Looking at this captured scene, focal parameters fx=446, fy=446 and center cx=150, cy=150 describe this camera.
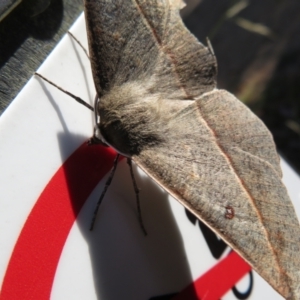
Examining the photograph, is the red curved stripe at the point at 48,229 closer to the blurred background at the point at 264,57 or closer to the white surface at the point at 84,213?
the white surface at the point at 84,213

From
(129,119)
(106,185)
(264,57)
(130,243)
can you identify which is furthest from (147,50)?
(264,57)

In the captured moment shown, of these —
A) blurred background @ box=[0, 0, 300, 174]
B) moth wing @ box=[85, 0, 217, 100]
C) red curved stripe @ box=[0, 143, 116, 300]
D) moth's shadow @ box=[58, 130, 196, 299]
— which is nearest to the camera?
red curved stripe @ box=[0, 143, 116, 300]

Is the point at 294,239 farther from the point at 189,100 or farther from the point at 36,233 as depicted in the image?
the point at 36,233

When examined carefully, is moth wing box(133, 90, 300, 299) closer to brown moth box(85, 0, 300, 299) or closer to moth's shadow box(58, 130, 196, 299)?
brown moth box(85, 0, 300, 299)

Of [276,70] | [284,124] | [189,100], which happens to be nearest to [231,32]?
[276,70]

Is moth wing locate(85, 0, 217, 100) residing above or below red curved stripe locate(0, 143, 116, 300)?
above

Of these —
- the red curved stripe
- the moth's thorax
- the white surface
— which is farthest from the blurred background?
the red curved stripe

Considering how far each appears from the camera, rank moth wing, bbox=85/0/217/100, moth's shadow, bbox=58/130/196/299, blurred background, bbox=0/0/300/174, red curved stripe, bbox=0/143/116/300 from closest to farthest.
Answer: red curved stripe, bbox=0/143/116/300, moth's shadow, bbox=58/130/196/299, moth wing, bbox=85/0/217/100, blurred background, bbox=0/0/300/174

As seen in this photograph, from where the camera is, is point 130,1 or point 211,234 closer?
point 130,1
